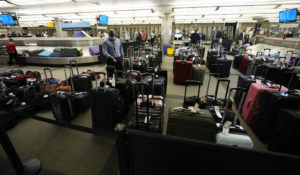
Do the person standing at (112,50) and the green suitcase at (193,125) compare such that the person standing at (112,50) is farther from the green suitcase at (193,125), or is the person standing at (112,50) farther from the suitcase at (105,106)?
the green suitcase at (193,125)

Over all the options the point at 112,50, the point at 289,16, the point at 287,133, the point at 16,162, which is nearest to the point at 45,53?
the point at 112,50

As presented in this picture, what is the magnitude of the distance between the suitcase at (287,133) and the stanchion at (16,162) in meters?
3.62

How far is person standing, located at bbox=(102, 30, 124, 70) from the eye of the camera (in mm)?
4808

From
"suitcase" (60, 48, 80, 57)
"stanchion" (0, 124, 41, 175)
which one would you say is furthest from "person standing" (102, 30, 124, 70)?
"suitcase" (60, 48, 80, 57)

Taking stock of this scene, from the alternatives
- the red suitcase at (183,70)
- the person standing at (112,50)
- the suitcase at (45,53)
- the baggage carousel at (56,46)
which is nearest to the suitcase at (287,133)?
the red suitcase at (183,70)

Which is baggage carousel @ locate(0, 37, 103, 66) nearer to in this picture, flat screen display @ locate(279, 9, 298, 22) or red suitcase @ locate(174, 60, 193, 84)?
red suitcase @ locate(174, 60, 193, 84)

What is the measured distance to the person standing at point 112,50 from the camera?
481 cm

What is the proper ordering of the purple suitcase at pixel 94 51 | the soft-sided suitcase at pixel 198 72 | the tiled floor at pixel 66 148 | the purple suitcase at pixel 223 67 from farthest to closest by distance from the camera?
the purple suitcase at pixel 94 51
the purple suitcase at pixel 223 67
the soft-sided suitcase at pixel 198 72
the tiled floor at pixel 66 148

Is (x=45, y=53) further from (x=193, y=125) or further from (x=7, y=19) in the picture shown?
(x=193, y=125)

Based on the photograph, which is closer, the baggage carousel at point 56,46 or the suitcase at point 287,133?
the suitcase at point 287,133

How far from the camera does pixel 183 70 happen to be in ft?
17.5

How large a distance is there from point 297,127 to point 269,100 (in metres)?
0.70

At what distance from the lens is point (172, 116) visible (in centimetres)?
184

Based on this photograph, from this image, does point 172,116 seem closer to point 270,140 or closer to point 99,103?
point 99,103
